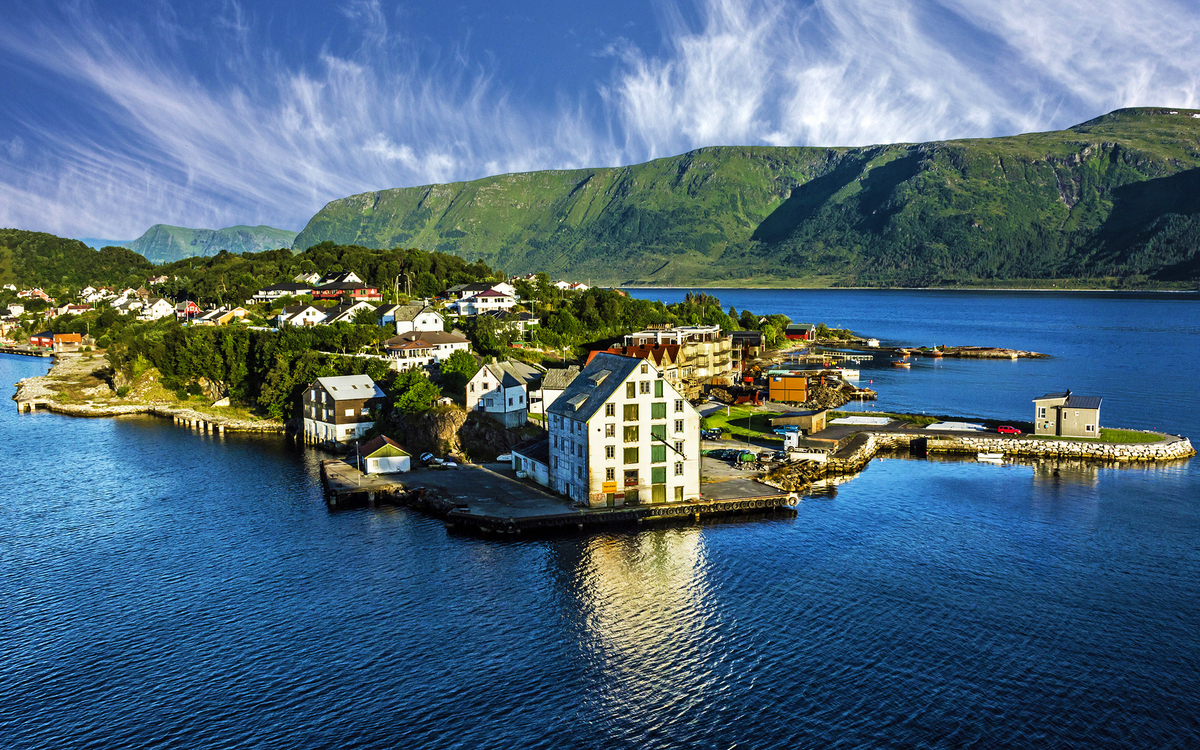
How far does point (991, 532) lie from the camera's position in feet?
177

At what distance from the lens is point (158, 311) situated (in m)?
166

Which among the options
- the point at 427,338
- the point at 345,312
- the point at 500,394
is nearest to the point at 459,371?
the point at 500,394

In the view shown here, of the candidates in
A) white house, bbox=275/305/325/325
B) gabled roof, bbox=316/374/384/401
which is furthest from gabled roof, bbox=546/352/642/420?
white house, bbox=275/305/325/325

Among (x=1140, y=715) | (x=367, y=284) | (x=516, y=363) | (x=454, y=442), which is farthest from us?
(x=367, y=284)

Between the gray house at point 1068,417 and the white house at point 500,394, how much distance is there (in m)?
53.6

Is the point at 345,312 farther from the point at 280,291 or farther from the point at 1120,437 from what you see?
the point at 1120,437

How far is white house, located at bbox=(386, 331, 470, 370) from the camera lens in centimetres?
10190

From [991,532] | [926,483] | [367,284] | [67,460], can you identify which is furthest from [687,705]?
[367,284]

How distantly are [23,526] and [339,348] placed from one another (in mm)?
54696

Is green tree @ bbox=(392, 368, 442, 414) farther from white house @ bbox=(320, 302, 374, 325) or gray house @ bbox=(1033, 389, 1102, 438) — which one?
gray house @ bbox=(1033, 389, 1102, 438)

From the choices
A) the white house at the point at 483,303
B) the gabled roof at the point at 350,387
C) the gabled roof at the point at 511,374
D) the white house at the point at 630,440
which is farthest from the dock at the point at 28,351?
the white house at the point at 630,440

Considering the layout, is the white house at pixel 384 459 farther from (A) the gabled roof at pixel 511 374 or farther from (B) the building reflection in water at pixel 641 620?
(B) the building reflection in water at pixel 641 620

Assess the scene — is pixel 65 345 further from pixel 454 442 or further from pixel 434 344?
pixel 454 442

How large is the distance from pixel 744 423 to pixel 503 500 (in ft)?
127
